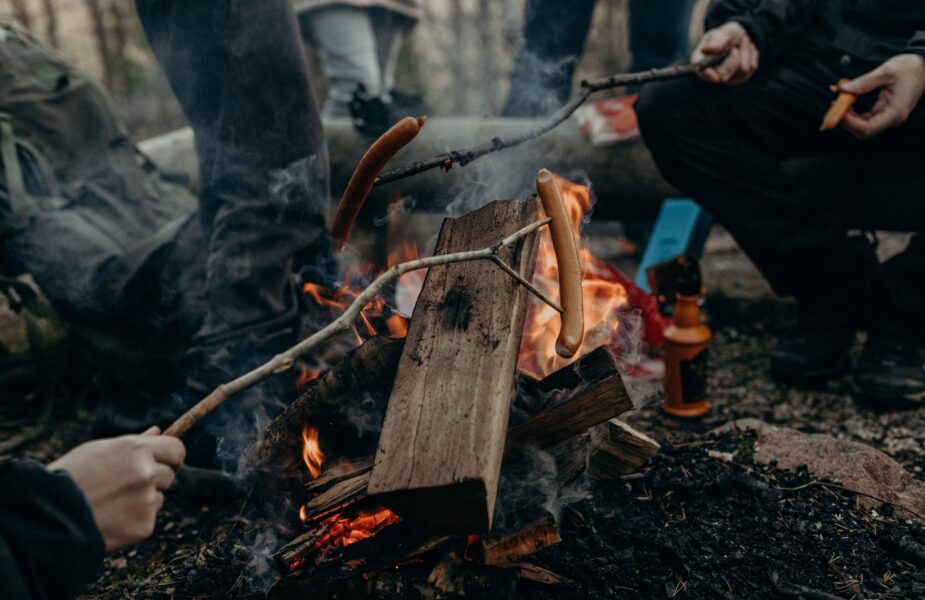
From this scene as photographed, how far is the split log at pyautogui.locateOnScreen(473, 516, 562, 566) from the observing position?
1.56m

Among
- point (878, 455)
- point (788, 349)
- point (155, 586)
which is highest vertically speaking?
point (155, 586)

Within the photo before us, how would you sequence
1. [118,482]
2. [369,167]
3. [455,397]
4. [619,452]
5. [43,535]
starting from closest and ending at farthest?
[43,535]
[118,482]
[455,397]
[369,167]
[619,452]

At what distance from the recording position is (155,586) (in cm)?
194

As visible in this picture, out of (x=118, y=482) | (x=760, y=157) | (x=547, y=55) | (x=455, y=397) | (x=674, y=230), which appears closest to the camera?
(x=118, y=482)

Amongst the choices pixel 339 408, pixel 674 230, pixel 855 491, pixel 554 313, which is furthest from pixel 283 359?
pixel 674 230

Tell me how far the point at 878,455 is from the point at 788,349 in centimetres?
98

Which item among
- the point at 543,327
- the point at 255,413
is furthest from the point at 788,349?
the point at 255,413

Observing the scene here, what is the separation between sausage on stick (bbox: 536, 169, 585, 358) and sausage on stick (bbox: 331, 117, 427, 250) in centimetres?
35

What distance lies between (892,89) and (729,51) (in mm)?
587

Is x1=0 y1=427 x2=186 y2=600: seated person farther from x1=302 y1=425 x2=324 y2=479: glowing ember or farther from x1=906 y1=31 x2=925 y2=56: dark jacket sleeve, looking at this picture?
x1=906 y1=31 x2=925 y2=56: dark jacket sleeve

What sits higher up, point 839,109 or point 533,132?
point 533,132

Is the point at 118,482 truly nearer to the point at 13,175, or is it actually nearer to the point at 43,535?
the point at 43,535

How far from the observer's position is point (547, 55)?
4617 mm

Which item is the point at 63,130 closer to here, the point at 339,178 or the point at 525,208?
the point at 339,178
